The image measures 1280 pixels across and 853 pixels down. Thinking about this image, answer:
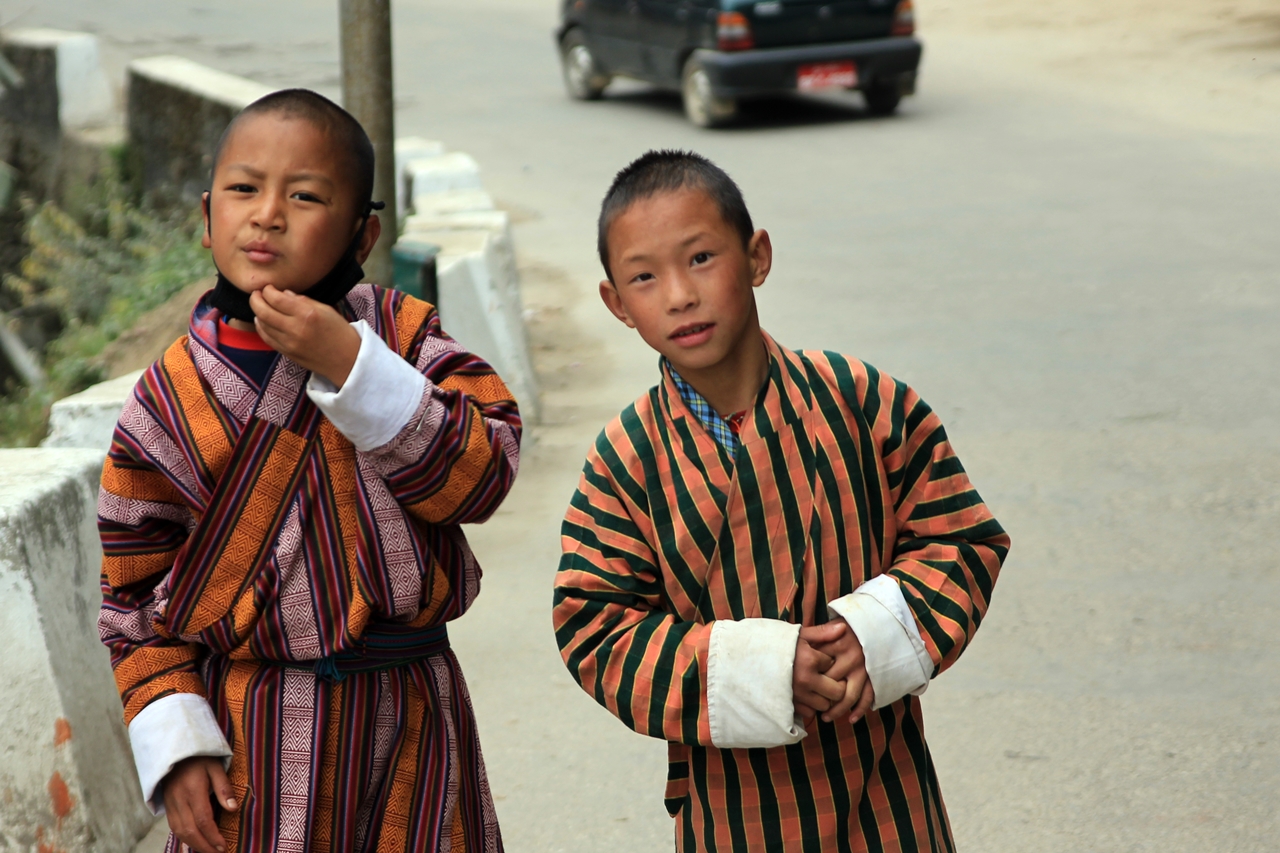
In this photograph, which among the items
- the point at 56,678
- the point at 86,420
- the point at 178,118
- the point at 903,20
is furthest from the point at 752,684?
the point at 903,20

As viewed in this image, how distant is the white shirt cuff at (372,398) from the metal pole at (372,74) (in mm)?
3295

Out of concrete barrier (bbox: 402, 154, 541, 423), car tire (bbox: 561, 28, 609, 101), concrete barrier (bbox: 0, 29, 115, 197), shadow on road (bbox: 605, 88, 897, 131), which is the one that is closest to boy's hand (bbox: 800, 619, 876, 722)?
concrete barrier (bbox: 402, 154, 541, 423)

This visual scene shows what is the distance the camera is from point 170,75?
953 cm

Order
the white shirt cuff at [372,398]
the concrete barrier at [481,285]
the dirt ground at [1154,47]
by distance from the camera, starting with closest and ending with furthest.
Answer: the white shirt cuff at [372,398]
the concrete barrier at [481,285]
the dirt ground at [1154,47]

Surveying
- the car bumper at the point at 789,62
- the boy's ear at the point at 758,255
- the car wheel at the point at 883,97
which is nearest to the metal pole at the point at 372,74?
the boy's ear at the point at 758,255

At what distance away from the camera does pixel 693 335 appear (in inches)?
75.0

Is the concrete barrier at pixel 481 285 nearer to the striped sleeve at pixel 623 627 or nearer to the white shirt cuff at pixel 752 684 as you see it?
the striped sleeve at pixel 623 627

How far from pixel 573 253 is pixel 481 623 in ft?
15.8

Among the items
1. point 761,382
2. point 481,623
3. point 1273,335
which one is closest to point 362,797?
point 761,382

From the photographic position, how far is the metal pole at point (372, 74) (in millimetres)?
5027

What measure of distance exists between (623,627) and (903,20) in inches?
452

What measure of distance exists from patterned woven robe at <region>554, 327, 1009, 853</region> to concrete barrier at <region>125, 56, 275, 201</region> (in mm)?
7016

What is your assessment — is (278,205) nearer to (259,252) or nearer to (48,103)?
(259,252)

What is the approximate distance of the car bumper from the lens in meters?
12.1
